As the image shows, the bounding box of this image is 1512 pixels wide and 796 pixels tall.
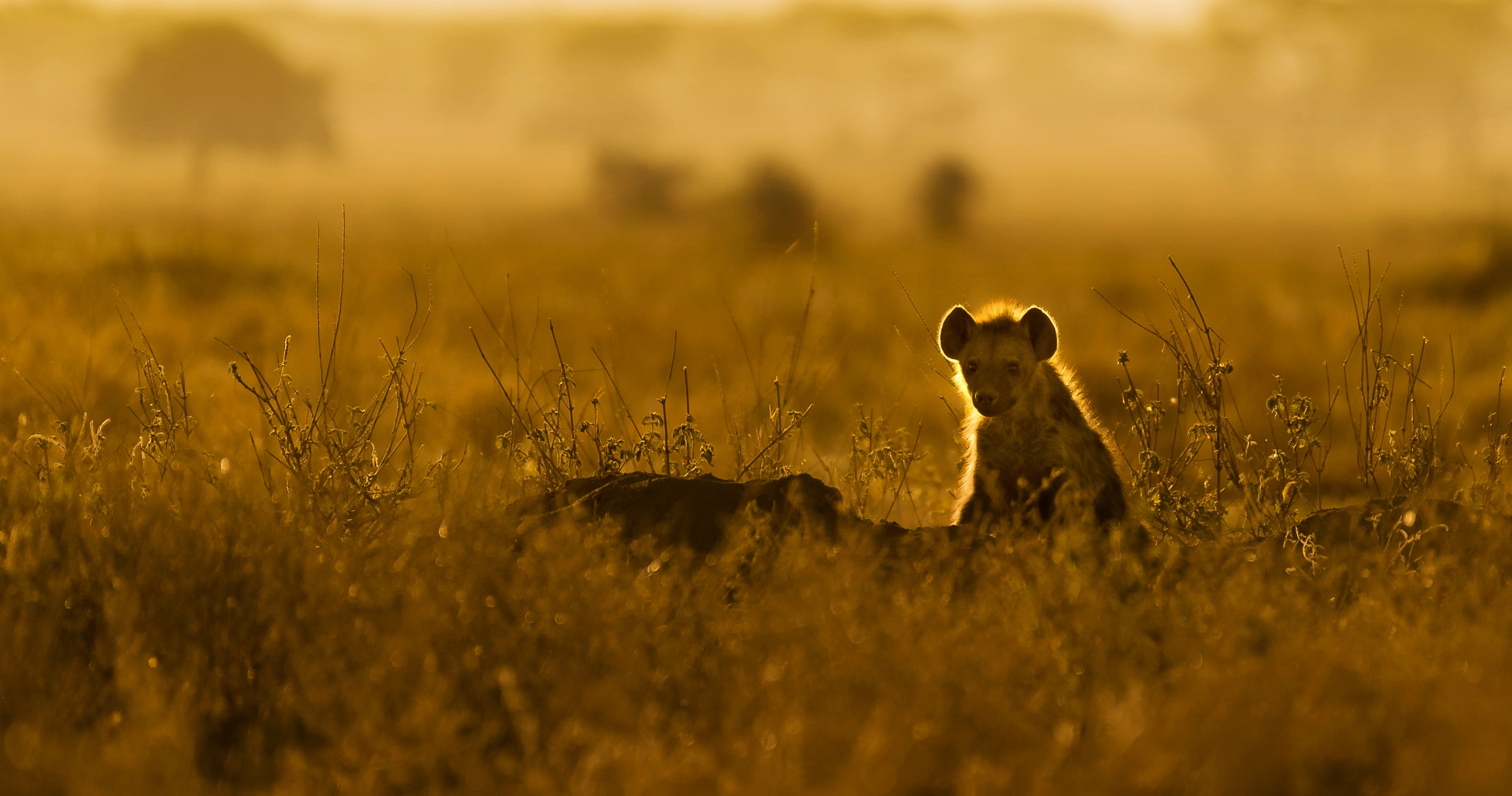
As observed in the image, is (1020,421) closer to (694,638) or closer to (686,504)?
(686,504)

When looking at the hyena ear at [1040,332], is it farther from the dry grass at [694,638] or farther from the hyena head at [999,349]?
the dry grass at [694,638]

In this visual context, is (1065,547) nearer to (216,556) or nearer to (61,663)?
(216,556)

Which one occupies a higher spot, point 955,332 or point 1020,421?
point 955,332

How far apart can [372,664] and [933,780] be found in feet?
4.90

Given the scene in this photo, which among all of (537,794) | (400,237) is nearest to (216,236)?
(400,237)

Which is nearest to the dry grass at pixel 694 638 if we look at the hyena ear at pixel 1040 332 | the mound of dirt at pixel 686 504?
the mound of dirt at pixel 686 504

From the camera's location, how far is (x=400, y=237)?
79.2 ft

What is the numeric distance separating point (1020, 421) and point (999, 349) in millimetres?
332

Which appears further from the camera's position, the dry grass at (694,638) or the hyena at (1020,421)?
the hyena at (1020,421)

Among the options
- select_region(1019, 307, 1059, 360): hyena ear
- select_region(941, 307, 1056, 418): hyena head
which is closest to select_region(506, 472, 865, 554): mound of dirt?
select_region(941, 307, 1056, 418): hyena head

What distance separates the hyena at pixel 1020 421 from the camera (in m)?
6.57

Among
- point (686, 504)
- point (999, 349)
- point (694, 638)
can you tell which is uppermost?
point (999, 349)

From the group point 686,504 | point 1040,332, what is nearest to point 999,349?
point 1040,332

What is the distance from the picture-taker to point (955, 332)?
7105 mm
